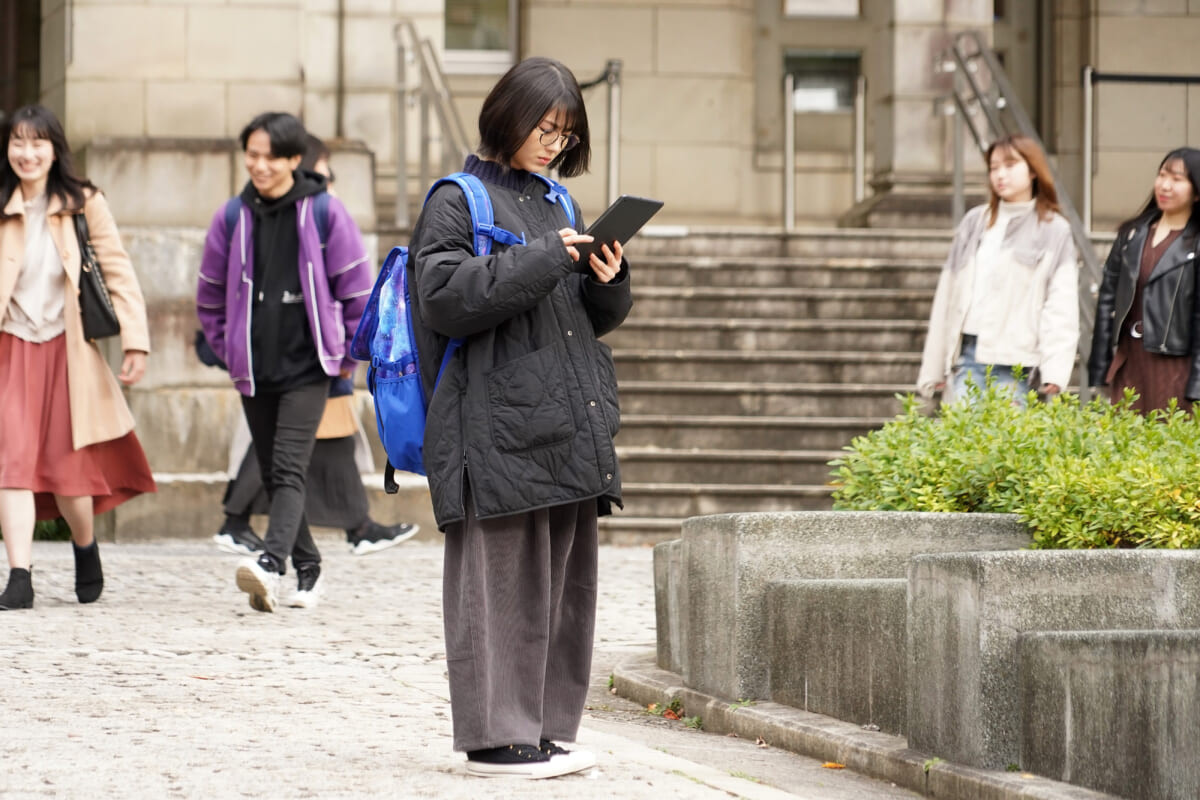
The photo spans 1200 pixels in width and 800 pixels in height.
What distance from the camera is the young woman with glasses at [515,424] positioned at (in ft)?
14.3

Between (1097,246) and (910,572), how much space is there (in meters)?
9.13

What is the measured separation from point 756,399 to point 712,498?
3.23 ft

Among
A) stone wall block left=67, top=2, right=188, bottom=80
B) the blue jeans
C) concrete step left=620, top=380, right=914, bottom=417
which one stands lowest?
concrete step left=620, top=380, right=914, bottom=417

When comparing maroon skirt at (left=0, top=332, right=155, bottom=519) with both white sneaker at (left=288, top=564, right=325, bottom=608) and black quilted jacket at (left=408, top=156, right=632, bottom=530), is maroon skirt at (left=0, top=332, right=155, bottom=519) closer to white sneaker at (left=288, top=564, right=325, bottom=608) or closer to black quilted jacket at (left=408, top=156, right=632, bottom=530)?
white sneaker at (left=288, top=564, right=325, bottom=608)

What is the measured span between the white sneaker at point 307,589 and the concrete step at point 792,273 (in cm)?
536

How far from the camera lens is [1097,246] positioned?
44.2ft

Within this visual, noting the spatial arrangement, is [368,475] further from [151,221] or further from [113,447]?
[113,447]

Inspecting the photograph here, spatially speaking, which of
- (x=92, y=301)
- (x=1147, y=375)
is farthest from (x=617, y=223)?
(x=1147, y=375)

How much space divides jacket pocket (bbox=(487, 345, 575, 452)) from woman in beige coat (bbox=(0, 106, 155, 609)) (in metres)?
3.62

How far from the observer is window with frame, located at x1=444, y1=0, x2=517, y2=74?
1738 cm

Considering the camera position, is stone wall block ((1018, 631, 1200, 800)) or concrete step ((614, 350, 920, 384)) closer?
stone wall block ((1018, 631, 1200, 800))

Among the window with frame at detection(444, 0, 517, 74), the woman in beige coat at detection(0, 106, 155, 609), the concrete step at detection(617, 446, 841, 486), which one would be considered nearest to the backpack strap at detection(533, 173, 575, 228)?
the woman in beige coat at detection(0, 106, 155, 609)

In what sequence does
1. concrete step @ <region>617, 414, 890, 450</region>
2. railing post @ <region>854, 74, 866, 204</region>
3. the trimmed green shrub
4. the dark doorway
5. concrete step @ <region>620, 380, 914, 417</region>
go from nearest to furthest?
1. the trimmed green shrub
2. concrete step @ <region>617, 414, 890, 450</region>
3. concrete step @ <region>620, 380, 914, 417</region>
4. railing post @ <region>854, 74, 866, 204</region>
5. the dark doorway

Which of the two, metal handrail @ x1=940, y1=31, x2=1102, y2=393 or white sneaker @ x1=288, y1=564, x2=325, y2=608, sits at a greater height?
metal handrail @ x1=940, y1=31, x2=1102, y2=393
